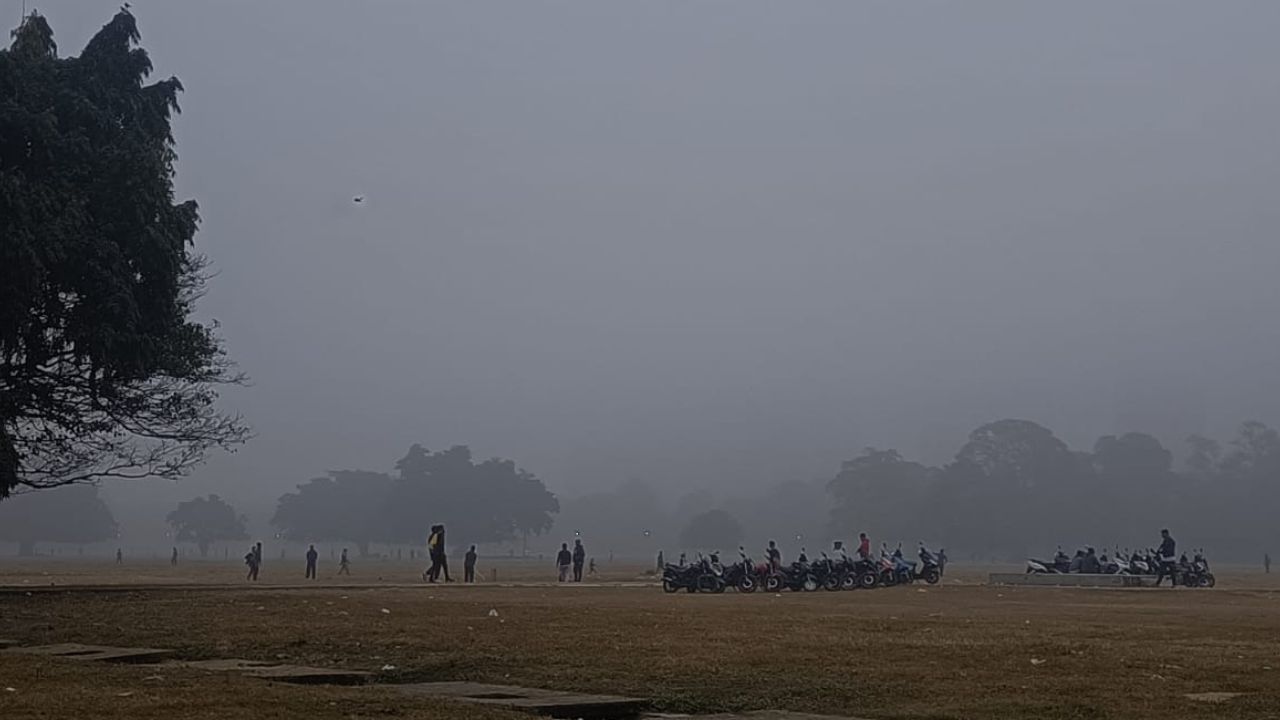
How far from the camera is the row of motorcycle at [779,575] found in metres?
39.8

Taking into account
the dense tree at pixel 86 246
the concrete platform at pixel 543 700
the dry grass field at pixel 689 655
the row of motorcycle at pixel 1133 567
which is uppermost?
the dense tree at pixel 86 246

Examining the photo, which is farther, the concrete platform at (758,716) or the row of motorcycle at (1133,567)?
the row of motorcycle at (1133,567)

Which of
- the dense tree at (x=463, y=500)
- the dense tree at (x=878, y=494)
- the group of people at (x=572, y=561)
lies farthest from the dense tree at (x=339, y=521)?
the group of people at (x=572, y=561)

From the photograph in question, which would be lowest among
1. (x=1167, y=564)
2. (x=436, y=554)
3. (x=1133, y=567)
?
(x=1133, y=567)

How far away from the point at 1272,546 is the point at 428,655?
13080 cm

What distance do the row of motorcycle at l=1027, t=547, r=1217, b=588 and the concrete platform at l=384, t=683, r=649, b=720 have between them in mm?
37534

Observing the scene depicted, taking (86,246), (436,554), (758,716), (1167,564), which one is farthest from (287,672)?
(1167,564)

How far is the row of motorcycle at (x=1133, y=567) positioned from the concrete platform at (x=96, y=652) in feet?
119

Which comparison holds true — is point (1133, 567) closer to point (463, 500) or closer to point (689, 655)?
point (689, 655)

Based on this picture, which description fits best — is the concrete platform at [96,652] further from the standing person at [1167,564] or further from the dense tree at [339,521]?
the dense tree at [339,521]

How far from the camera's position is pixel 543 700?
1087cm

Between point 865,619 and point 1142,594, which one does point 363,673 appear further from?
point 1142,594

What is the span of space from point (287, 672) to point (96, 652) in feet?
13.9

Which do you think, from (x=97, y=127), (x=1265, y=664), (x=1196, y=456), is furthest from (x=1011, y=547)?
(x=1265, y=664)
